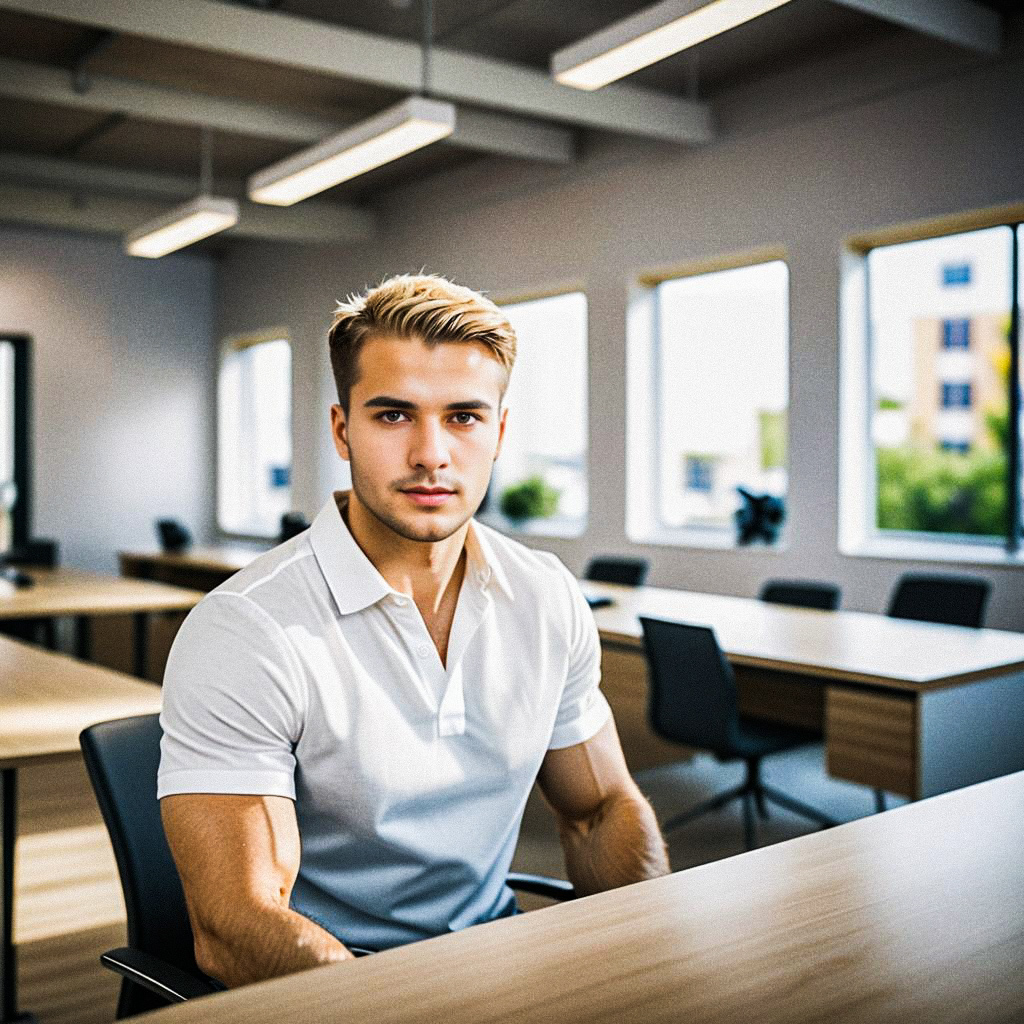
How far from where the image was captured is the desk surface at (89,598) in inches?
197

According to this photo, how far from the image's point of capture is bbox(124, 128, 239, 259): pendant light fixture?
6445mm

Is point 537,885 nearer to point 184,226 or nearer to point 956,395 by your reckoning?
point 956,395

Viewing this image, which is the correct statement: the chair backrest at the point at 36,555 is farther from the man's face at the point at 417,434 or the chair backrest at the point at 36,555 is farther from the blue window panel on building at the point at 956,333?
the man's face at the point at 417,434

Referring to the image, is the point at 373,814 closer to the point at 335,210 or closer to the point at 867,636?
the point at 867,636

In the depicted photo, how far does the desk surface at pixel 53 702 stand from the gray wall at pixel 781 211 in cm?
377

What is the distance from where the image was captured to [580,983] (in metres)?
1.02

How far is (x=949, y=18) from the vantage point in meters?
4.68

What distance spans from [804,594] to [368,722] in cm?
365

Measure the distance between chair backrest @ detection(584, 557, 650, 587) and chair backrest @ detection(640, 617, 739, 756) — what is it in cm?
183

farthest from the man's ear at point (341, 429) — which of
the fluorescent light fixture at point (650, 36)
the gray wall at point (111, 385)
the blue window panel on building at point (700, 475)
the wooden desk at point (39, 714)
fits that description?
the gray wall at point (111, 385)

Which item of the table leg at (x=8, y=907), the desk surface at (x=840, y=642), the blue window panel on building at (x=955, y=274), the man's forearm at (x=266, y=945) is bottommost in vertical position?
the table leg at (x=8, y=907)

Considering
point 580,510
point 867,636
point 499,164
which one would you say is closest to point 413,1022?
point 867,636

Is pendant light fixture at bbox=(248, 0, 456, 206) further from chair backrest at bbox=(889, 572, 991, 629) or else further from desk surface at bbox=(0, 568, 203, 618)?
chair backrest at bbox=(889, 572, 991, 629)

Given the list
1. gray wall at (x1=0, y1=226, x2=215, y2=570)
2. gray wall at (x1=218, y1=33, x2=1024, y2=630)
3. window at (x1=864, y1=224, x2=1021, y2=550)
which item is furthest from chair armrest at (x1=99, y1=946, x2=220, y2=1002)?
gray wall at (x1=0, y1=226, x2=215, y2=570)
